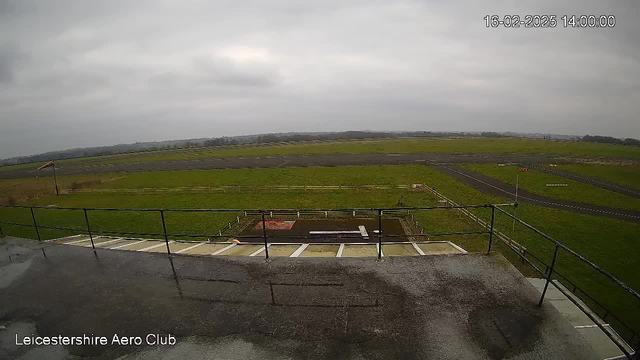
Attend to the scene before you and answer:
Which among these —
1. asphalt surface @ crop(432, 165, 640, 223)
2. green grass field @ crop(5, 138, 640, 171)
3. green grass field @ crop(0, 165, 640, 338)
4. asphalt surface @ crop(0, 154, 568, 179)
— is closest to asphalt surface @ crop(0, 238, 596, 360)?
green grass field @ crop(0, 165, 640, 338)

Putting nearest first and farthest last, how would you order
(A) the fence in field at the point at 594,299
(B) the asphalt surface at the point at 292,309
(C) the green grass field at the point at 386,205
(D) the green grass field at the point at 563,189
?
1. (A) the fence in field at the point at 594,299
2. (B) the asphalt surface at the point at 292,309
3. (C) the green grass field at the point at 386,205
4. (D) the green grass field at the point at 563,189

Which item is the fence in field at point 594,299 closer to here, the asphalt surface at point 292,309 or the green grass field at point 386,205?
the asphalt surface at point 292,309

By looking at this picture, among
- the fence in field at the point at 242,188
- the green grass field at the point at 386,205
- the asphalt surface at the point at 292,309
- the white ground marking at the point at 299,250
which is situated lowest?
the green grass field at the point at 386,205

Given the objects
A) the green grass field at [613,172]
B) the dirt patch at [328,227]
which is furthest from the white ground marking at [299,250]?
the green grass field at [613,172]

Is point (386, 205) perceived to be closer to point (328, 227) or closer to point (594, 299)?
point (328, 227)

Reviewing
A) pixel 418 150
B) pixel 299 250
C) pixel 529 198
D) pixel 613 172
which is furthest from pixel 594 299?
pixel 418 150

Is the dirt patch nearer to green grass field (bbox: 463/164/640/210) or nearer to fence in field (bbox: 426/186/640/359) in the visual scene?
fence in field (bbox: 426/186/640/359)
